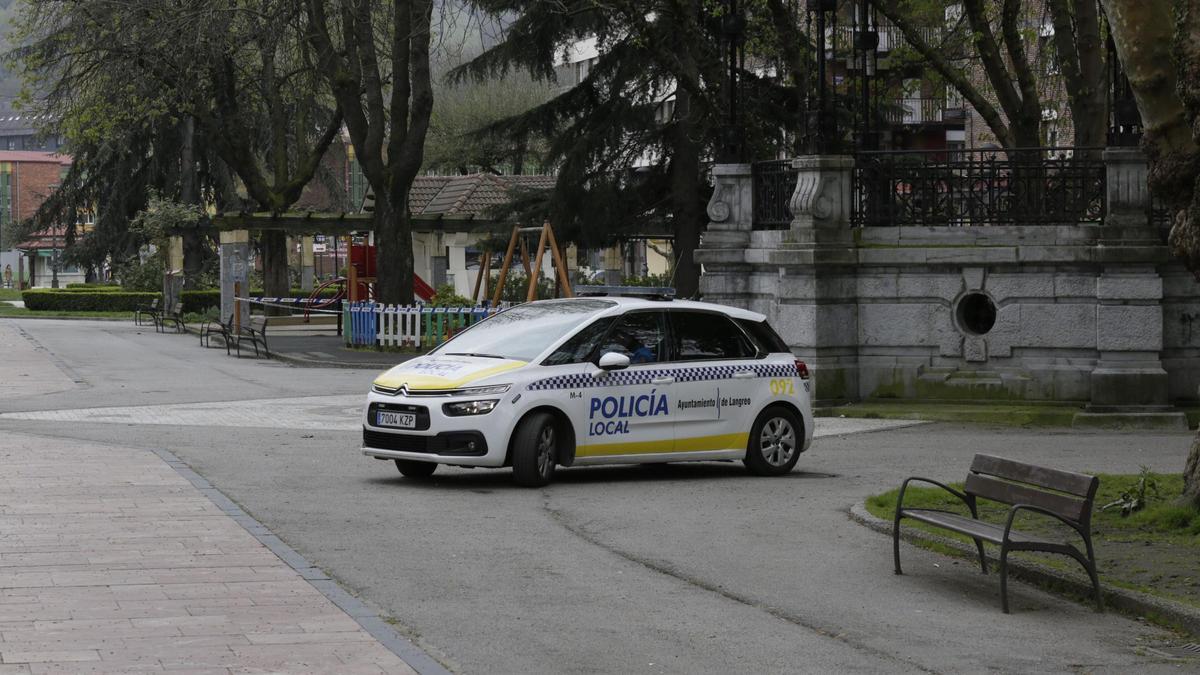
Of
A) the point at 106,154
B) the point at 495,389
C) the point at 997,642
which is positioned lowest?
the point at 997,642

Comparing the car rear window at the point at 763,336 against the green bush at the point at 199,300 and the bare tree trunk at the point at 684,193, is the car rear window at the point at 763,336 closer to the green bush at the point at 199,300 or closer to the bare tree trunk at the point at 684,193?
the bare tree trunk at the point at 684,193

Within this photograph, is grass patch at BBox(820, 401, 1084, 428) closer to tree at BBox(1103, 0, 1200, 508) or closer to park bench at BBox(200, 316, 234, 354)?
tree at BBox(1103, 0, 1200, 508)

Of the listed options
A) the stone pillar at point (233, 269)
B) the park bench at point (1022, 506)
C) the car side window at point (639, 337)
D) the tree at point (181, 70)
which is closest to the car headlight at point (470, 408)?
the car side window at point (639, 337)

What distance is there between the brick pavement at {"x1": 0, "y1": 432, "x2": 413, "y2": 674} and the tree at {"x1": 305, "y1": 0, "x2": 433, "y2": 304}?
21.5m

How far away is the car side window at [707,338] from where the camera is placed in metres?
15.1

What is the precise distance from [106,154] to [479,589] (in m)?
54.2

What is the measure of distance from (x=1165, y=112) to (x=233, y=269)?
3199cm

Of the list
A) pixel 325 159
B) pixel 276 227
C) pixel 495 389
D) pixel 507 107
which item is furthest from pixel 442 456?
pixel 507 107

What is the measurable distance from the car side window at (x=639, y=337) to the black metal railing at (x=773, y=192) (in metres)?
7.89

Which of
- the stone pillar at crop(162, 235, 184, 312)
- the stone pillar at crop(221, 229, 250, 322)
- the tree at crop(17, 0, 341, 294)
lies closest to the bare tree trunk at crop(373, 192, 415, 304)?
the tree at crop(17, 0, 341, 294)

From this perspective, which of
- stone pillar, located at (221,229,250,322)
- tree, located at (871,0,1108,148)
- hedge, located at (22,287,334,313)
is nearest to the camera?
tree, located at (871,0,1108,148)

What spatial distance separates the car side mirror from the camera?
14.2m

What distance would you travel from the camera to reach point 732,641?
822 centimetres

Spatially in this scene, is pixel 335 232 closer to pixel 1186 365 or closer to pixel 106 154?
pixel 106 154
